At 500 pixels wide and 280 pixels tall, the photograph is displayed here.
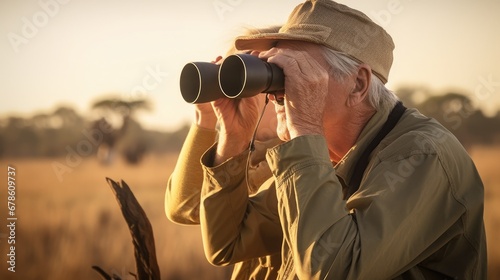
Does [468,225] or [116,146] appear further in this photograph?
[116,146]

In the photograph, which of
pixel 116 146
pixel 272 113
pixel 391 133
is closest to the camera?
pixel 391 133

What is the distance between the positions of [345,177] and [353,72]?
285 millimetres

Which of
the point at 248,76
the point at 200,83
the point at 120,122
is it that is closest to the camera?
the point at 248,76

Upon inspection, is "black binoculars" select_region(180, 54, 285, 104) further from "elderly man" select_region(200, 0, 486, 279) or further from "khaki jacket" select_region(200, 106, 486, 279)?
"khaki jacket" select_region(200, 106, 486, 279)

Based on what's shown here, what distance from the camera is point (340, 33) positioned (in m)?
1.95

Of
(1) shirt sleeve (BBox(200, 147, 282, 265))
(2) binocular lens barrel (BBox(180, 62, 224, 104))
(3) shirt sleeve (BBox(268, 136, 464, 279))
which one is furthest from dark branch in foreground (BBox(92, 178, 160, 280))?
(3) shirt sleeve (BBox(268, 136, 464, 279))

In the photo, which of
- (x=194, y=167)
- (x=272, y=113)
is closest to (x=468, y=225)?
(x=272, y=113)

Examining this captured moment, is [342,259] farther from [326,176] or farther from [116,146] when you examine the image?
[116,146]

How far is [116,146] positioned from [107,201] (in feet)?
1.40

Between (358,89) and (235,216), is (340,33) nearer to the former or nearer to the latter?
(358,89)

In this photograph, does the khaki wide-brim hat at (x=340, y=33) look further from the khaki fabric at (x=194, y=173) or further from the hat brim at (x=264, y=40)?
the khaki fabric at (x=194, y=173)

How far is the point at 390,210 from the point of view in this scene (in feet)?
5.33

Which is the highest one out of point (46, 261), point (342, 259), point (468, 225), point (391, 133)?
point (391, 133)

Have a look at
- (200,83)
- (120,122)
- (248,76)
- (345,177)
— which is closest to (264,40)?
(200,83)
